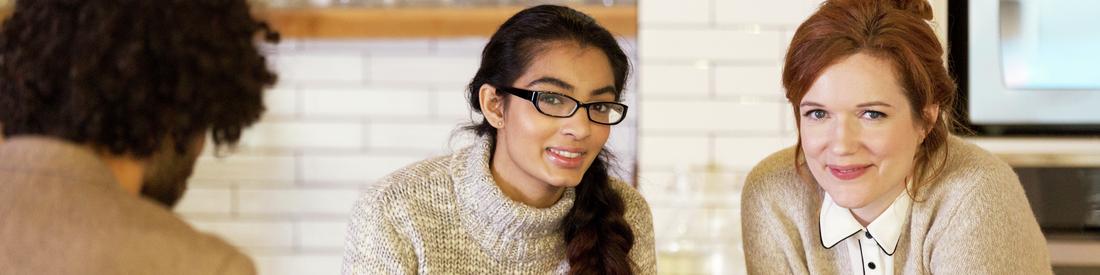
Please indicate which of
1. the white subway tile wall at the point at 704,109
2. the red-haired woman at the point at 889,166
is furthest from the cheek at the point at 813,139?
the white subway tile wall at the point at 704,109

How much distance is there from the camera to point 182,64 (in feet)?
2.92

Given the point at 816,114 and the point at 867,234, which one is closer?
the point at 816,114

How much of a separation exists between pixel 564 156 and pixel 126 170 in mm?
758

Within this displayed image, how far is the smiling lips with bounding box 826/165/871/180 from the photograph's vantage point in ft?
5.20

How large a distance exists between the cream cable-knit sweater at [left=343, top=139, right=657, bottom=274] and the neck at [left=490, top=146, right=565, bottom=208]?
0.02 meters

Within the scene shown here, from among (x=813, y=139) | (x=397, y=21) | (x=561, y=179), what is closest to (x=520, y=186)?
(x=561, y=179)

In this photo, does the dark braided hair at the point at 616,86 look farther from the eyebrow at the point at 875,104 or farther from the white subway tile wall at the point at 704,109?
the white subway tile wall at the point at 704,109

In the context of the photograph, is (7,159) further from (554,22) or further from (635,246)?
(635,246)

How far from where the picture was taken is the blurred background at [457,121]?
2.20 m

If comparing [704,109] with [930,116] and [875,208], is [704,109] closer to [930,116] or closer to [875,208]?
[875,208]

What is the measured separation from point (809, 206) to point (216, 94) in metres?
1.11

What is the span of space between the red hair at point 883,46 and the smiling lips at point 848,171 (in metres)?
0.10

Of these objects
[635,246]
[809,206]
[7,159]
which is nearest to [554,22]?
[635,246]

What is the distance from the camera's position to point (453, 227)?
1.68 m
